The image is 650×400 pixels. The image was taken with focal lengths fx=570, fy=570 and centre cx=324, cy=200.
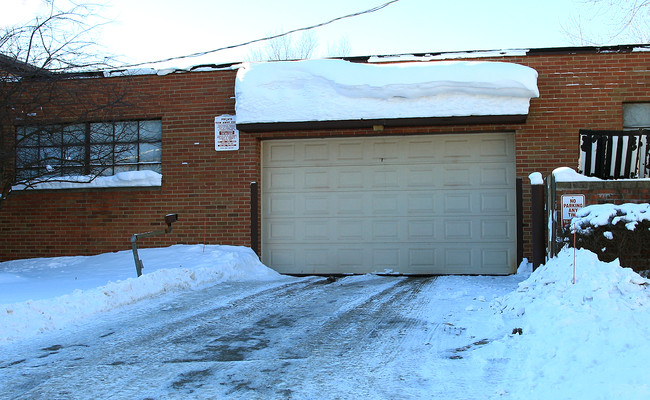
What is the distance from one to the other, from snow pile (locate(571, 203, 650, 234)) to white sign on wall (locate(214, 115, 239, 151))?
22.2 feet

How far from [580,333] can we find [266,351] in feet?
8.45

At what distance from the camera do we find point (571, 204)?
6961 millimetres

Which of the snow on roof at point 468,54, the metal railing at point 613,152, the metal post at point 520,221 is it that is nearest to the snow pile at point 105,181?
the snow on roof at point 468,54

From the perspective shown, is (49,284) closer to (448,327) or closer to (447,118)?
(448,327)

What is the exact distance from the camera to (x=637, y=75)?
10.3 metres

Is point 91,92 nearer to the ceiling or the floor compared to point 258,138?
nearer to the ceiling

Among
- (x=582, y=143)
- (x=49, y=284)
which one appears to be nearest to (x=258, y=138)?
(x=49, y=284)

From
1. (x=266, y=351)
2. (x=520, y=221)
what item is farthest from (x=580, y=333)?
(x=520, y=221)

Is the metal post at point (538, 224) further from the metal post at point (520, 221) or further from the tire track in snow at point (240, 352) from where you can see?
the metal post at point (520, 221)

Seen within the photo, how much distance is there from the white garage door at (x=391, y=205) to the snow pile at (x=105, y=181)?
227 centimetres

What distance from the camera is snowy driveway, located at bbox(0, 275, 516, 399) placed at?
4020mm

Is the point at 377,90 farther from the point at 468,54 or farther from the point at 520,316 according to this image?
the point at 520,316

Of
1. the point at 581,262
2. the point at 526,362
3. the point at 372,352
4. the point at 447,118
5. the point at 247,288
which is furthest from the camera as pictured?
the point at 447,118

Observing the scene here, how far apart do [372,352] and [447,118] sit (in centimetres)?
611
